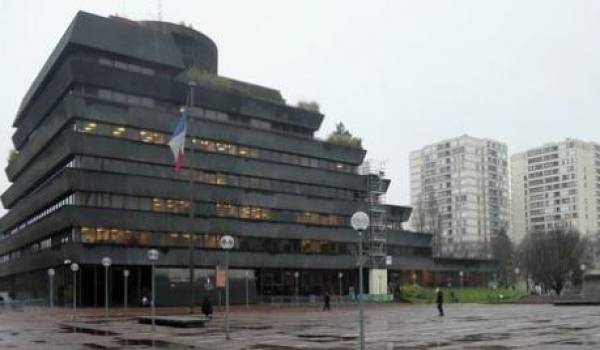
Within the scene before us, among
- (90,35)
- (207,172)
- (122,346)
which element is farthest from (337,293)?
(122,346)

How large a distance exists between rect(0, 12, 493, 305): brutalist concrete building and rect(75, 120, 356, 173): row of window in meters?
0.17

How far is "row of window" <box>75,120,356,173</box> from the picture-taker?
76438mm

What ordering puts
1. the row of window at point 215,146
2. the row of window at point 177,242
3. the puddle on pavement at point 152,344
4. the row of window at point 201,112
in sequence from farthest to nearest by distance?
the row of window at point 201,112, the row of window at point 215,146, the row of window at point 177,242, the puddle on pavement at point 152,344

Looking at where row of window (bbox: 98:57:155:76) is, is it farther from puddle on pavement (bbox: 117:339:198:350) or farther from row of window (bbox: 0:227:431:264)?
puddle on pavement (bbox: 117:339:198:350)

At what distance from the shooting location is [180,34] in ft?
303

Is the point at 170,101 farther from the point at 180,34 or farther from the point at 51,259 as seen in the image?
the point at 51,259

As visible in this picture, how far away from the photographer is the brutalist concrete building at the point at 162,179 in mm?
75000

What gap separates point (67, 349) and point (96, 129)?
5453 centimetres

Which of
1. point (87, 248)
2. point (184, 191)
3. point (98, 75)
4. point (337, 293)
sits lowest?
point (337, 293)

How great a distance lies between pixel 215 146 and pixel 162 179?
933cm

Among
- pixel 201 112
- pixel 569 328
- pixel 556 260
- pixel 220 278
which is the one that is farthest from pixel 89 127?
pixel 569 328

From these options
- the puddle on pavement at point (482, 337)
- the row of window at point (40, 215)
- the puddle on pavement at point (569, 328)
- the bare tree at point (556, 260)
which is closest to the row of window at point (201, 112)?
the row of window at point (40, 215)

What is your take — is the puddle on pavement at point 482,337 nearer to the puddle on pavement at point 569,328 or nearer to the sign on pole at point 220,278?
the puddle on pavement at point 569,328

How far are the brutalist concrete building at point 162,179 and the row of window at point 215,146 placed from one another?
0.56 feet
